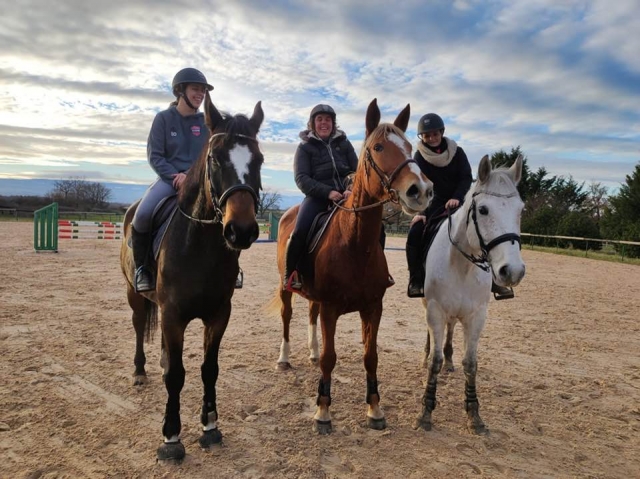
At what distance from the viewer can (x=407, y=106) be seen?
11.5ft

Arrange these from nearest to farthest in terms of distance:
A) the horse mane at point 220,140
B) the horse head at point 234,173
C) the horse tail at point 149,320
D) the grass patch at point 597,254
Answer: the horse head at point 234,173, the horse mane at point 220,140, the horse tail at point 149,320, the grass patch at point 597,254

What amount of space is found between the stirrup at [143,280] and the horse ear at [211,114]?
1497 millimetres

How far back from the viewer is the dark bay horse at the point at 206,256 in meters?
2.82

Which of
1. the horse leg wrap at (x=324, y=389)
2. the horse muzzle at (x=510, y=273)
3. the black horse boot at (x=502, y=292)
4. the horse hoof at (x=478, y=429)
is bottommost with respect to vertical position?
the horse hoof at (x=478, y=429)

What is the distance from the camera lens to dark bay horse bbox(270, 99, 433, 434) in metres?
3.22

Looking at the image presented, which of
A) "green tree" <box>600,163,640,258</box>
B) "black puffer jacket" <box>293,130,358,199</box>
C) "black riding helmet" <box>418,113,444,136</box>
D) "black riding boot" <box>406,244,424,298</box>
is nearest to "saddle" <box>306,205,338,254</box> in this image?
"black puffer jacket" <box>293,130,358,199</box>

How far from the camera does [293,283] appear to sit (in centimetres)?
419

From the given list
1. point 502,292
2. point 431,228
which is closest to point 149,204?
point 431,228

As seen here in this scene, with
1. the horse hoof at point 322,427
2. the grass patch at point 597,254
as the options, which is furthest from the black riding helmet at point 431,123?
the grass patch at point 597,254

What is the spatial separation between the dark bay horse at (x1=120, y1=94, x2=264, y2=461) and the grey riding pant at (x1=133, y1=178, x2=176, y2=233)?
32 cm

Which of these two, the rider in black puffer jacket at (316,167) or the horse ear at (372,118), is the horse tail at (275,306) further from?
the horse ear at (372,118)

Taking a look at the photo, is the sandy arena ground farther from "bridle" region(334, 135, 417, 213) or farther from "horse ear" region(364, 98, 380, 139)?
"horse ear" region(364, 98, 380, 139)

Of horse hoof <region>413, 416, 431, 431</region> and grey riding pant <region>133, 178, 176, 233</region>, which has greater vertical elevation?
grey riding pant <region>133, 178, 176, 233</region>

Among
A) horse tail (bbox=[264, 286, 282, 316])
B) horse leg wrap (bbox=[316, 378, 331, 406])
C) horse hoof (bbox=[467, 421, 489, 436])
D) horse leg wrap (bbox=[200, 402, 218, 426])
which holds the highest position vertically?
horse tail (bbox=[264, 286, 282, 316])
